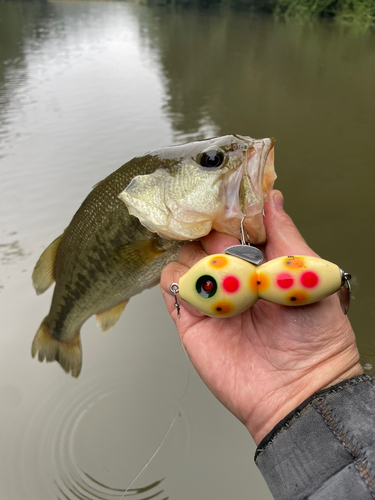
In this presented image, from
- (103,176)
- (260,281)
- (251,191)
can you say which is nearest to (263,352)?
(260,281)

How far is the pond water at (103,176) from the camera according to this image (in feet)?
5.83

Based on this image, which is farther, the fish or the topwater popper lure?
the fish

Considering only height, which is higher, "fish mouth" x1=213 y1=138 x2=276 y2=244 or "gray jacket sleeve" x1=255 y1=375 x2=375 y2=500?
"fish mouth" x1=213 y1=138 x2=276 y2=244

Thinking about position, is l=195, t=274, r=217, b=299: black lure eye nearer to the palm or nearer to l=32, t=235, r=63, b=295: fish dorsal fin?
the palm

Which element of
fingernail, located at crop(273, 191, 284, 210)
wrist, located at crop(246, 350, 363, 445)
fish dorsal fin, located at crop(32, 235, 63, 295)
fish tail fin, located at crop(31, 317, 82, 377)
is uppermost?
fingernail, located at crop(273, 191, 284, 210)

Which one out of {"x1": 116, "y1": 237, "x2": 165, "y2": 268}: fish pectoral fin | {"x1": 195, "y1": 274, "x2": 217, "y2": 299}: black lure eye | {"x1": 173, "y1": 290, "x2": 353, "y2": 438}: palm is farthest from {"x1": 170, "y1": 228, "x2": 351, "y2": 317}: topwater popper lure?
{"x1": 116, "y1": 237, "x2": 165, "y2": 268}: fish pectoral fin

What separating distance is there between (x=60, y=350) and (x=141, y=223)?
1044mm

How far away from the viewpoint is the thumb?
1.20 m

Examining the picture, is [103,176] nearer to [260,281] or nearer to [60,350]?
[60,350]

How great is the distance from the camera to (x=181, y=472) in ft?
5.68

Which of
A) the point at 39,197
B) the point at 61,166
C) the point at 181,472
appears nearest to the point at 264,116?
the point at 61,166

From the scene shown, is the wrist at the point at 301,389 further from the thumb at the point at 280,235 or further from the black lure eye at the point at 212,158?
the black lure eye at the point at 212,158

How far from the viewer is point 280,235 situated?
1237 millimetres

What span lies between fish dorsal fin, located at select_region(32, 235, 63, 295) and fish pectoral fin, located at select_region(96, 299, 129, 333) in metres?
0.33
